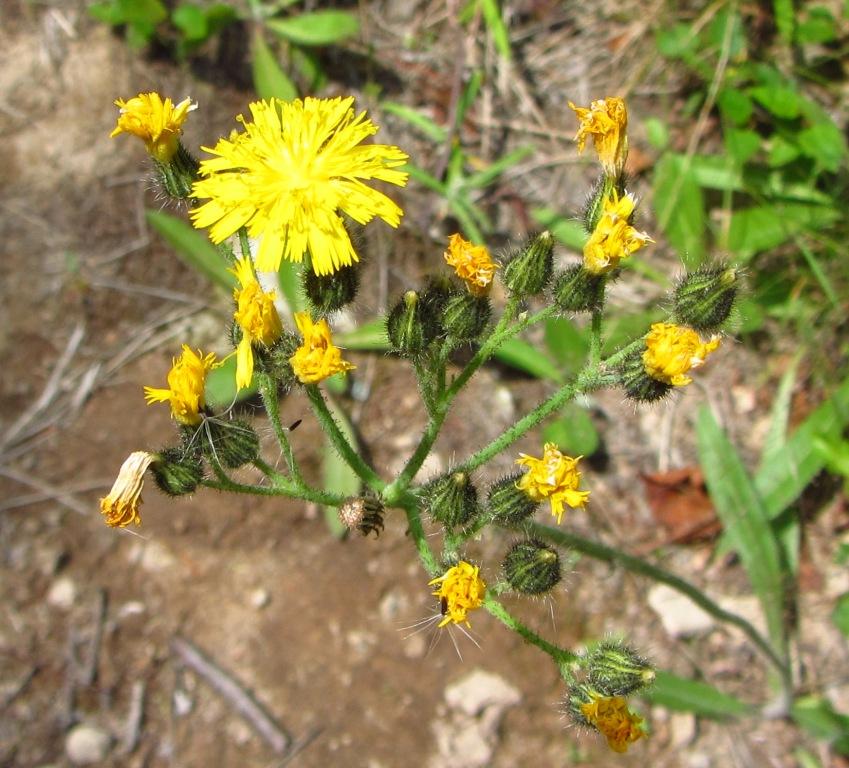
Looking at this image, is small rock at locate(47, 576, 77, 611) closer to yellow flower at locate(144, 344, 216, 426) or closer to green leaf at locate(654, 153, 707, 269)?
yellow flower at locate(144, 344, 216, 426)

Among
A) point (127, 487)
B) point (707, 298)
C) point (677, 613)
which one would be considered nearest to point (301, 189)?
point (127, 487)

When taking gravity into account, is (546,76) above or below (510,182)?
above

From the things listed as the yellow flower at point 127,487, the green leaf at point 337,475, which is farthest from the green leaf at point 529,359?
the yellow flower at point 127,487

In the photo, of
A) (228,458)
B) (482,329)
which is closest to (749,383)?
(482,329)

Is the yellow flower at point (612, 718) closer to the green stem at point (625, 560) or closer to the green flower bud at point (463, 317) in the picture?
the green stem at point (625, 560)

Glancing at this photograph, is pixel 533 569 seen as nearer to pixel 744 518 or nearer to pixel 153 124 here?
pixel 153 124

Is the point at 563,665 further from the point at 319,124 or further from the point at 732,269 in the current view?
the point at 319,124

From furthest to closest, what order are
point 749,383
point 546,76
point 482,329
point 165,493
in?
point 546,76 < point 749,383 < point 482,329 < point 165,493

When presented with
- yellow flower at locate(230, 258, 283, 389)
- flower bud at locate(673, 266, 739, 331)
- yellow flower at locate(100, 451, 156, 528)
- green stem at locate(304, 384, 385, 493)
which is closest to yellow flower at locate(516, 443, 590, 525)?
green stem at locate(304, 384, 385, 493)
